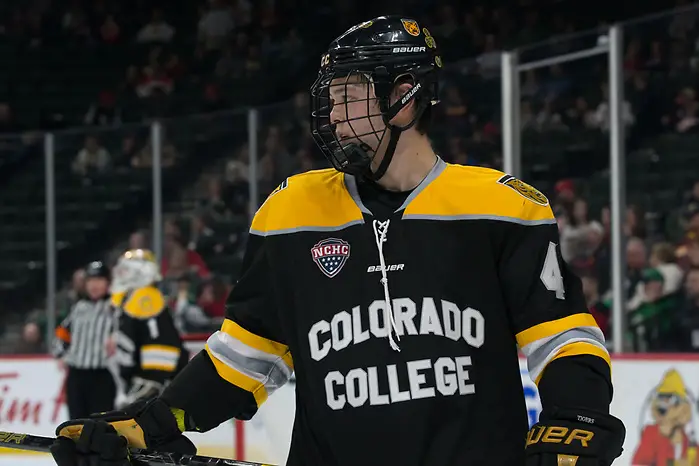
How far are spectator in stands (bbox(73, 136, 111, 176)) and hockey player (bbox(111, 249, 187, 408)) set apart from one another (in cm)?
146

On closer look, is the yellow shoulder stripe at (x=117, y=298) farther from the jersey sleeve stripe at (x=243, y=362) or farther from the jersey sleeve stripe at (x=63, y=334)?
the jersey sleeve stripe at (x=243, y=362)

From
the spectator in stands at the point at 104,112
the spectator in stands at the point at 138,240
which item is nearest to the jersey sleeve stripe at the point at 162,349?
the spectator in stands at the point at 138,240

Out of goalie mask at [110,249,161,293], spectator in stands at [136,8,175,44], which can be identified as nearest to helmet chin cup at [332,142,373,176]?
goalie mask at [110,249,161,293]

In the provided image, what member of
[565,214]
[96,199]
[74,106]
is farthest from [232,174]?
[74,106]

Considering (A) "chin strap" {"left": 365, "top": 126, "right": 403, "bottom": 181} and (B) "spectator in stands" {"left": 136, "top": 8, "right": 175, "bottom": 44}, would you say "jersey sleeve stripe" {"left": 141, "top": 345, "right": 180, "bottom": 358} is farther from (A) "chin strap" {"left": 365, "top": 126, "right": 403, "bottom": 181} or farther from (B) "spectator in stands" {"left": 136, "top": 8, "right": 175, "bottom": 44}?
(B) "spectator in stands" {"left": 136, "top": 8, "right": 175, "bottom": 44}

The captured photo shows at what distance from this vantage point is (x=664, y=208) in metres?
5.23

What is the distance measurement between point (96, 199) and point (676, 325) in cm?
395

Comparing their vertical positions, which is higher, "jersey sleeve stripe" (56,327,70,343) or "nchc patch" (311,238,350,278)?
"nchc patch" (311,238,350,278)

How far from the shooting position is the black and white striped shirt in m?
7.05

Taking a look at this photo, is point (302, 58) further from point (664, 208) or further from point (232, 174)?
point (664, 208)

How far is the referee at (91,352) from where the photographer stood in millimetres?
7043

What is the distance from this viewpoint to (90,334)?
7.02m

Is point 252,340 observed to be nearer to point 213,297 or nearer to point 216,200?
point 216,200

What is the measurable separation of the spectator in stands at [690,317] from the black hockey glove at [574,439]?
3354 millimetres
